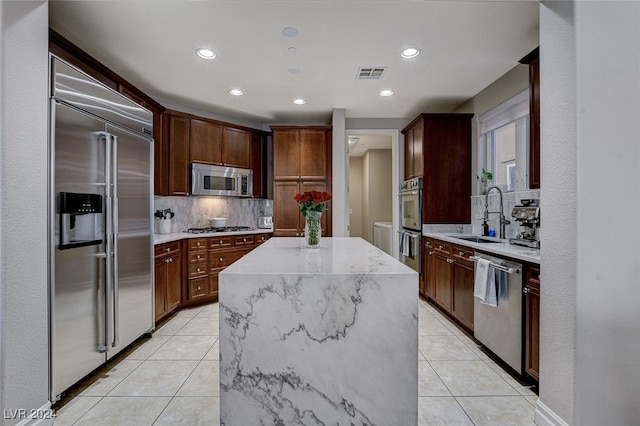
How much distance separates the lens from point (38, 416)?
168cm

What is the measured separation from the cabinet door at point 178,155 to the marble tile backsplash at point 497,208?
3643 millimetres

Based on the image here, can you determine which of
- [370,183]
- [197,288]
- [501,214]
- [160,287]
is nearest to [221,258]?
[197,288]

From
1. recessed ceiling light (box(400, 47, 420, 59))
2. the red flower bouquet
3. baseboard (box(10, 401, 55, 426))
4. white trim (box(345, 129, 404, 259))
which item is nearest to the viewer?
baseboard (box(10, 401, 55, 426))

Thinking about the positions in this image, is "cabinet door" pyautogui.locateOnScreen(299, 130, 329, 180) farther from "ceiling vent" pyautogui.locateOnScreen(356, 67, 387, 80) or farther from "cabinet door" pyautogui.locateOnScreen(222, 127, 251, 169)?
"ceiling vent" pyautogui.locateOnScreen(356, 67, 387, 80)

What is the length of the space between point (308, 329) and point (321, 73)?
2670 mm

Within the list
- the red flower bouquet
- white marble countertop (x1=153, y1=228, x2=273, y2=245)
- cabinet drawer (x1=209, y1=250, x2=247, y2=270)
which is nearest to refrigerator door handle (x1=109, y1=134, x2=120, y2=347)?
white marble countertop (x1=153, y1=228, x2=273, y2=245)

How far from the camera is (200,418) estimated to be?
183 centimetres

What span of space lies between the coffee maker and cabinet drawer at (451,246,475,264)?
1.14ft

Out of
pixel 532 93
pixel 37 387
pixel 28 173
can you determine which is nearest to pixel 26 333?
pixel 37 387

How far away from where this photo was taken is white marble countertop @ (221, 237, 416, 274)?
1.50 m

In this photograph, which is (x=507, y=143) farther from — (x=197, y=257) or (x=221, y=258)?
(x=197, y=257)

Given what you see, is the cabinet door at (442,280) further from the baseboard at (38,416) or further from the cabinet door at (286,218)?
the baseboard at (38,416)

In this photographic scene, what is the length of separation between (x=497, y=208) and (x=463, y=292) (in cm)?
111

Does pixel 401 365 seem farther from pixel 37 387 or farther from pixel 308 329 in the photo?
pixel 37 387
